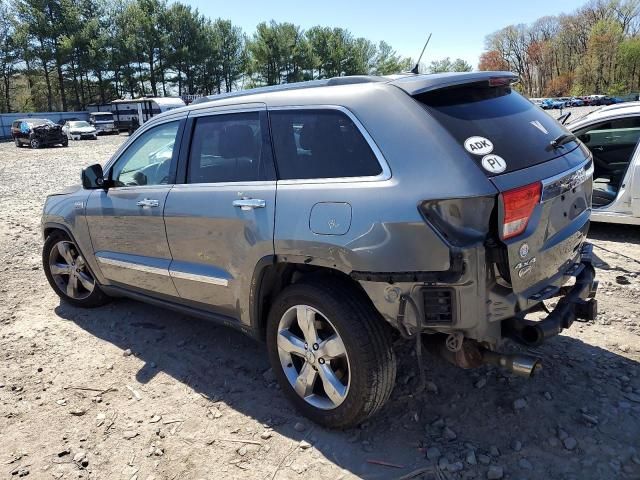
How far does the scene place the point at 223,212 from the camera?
10.5 feet

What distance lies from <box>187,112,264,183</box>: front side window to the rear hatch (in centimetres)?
103

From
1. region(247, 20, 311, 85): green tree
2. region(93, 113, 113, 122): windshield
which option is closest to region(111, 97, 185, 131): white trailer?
region(93, 113, 113, 122): windshield

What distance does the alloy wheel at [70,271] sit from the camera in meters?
4.88

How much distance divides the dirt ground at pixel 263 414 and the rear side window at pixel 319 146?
4.83 feet

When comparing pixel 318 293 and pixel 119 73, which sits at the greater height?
pixel 119 73

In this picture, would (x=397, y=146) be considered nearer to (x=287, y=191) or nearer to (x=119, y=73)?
(x=287, y=191)

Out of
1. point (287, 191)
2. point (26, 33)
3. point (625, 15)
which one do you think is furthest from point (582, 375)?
point (625, 15)

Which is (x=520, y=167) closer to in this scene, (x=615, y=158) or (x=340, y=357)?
(x=340, y=357)

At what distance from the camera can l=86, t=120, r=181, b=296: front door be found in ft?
12.3

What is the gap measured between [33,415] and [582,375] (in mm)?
3569

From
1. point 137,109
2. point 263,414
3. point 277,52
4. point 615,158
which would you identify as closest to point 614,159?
point 615,158

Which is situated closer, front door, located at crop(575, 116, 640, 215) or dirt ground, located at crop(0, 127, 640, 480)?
dirt ground, located at crop(0, 127, 640, 480)

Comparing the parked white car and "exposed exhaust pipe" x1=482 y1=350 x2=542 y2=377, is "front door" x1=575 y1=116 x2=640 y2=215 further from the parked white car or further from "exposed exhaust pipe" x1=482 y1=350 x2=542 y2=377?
"exposed exhaust pipe" x1=482 y1=350 x2=542 y2=377

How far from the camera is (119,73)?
61.1 m
